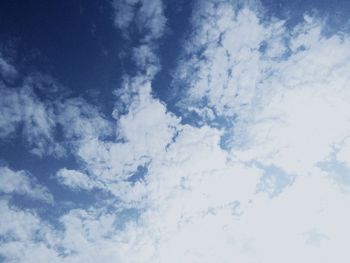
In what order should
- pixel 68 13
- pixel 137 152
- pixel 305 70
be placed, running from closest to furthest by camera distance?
pixel 68 13 → pixel 305 70 → pixel 137 152

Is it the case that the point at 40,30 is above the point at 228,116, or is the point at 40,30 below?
above

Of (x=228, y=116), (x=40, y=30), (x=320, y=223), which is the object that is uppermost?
(x=40, y=30)

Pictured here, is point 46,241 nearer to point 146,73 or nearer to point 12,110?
point 12,110

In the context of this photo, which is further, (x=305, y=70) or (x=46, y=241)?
(x=46, y=241)

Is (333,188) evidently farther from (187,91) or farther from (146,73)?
(146,73)

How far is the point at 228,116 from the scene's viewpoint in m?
12.6

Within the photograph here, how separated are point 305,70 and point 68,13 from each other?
8630 mm

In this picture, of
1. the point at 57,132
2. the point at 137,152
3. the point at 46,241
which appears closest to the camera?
the point at 57,132

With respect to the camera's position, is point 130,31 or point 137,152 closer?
point 130,31

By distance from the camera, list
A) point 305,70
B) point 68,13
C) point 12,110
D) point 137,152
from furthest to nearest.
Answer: point 137,152
point 12,110
point 305,70
point 68,13

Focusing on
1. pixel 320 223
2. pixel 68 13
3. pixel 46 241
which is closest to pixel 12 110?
pixel 68 13

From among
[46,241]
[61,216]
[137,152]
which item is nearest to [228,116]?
[137,152]

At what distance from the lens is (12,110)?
40.0 ft

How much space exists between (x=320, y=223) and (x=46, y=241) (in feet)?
57.0
